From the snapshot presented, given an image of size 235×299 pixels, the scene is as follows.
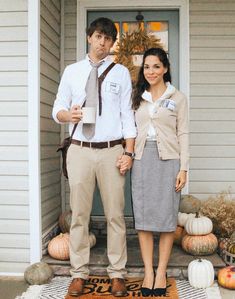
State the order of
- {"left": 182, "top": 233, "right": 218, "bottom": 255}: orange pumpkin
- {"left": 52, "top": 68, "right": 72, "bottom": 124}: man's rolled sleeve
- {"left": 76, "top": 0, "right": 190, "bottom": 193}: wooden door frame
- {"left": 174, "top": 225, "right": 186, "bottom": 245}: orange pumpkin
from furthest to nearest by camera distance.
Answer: {"left": 76, "top": 0, "right": 190, "bottom": 193}: wooden door frame → {"left": 174, "top": 225, "right": 186, "bottom": 245}: orange pumpkin → {"left": 182, "top": 233, "right": 218, "bottom": 255}: orange pumpkin → {"left": 52, "top": 68, "right": 72, "bottom": 124}: man's rolled sleeve

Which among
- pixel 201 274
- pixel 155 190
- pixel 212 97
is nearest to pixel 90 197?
pixel 155 190

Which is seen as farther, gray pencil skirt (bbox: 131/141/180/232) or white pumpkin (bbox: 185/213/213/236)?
white pumpkin (bbox: 185/213/213/236)

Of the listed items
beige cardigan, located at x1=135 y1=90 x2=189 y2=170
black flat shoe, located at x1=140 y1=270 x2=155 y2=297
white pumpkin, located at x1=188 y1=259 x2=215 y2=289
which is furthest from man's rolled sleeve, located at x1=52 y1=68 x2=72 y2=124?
white pumpkin, located at x1=188 y1=259 x2=215 y2=289

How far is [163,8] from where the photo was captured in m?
4.37

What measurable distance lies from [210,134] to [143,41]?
3.93 ft

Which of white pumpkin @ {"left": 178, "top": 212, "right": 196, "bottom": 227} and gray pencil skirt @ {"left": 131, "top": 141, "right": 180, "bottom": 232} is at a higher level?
gray pencil skirt @ {"left": 131, "top": 141, "right": 180, "bottom": 232}

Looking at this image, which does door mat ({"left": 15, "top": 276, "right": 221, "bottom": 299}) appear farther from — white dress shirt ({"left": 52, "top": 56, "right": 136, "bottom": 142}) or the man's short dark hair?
the man's short dark hair

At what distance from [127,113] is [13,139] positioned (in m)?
1.10

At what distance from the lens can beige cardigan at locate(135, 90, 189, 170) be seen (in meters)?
2.92

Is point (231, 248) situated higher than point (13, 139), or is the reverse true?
point (13, 139)

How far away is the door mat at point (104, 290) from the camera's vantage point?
305 centimetres

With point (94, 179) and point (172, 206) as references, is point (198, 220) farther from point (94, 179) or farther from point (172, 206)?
point (94, 179)

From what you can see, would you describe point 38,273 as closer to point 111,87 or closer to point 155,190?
point 155,190

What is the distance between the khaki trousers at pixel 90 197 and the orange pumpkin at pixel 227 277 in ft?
2.58
